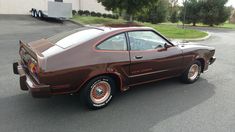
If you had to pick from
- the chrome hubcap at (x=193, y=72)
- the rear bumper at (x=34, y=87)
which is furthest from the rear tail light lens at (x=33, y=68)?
the chrome hubcap at (x=193, y=72)

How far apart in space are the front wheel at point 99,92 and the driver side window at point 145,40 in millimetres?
832

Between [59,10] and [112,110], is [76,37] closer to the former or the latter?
[112,110]

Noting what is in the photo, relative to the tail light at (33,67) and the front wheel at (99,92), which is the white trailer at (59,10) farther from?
the front wheel at (99,92)

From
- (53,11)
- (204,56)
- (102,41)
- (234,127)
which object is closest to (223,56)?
(204,56)

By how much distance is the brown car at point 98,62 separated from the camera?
10.8 feet

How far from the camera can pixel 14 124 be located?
327cm

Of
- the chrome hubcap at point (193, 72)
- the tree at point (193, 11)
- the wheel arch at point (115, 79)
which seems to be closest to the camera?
the wheel arch at point (115, 79)

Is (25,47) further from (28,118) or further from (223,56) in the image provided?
(223,56)

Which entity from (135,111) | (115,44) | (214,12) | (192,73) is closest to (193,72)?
(192,73)

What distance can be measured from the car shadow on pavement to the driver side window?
102 centimetres

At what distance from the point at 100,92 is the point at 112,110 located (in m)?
0.39

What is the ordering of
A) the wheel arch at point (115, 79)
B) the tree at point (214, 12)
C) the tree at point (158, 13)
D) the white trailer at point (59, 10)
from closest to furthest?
the wheel arch at point (115, 79) < the white trailer at point (59, 10) < the tree at point (214, 12) < the tree at point (158, 13)

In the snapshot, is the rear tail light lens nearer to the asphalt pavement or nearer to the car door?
the asphalt pavement

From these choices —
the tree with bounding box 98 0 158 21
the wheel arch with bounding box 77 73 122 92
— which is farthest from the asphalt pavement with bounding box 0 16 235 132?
the tree with bounding box 98 0 158 21
